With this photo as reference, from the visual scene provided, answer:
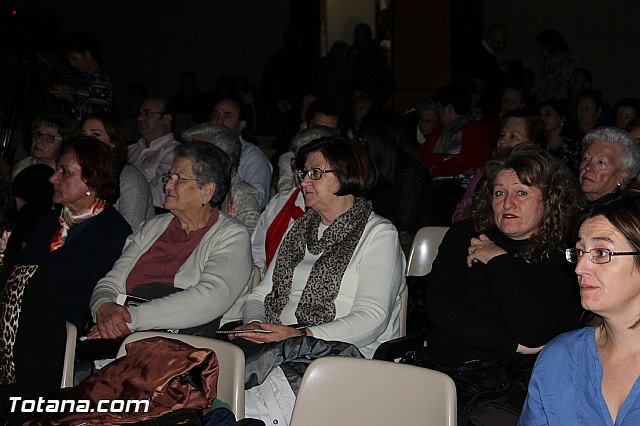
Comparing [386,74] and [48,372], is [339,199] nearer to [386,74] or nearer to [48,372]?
[48,372]

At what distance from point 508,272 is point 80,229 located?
6.16ft

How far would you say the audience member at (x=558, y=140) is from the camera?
16.9 ft

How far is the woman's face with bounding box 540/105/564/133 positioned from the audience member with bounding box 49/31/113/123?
304 cm

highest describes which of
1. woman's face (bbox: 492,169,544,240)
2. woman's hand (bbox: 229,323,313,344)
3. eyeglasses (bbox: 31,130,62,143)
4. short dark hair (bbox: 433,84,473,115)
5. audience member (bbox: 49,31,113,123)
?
audience member (bbox: 49,31,113,123)

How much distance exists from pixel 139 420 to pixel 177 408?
0.10m

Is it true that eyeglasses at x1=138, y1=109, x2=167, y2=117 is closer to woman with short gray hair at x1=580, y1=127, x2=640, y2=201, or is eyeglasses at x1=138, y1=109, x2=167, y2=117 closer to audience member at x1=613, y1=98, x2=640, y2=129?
woman with short gray hair at x1=580, y1=127, x2=640, y2=201

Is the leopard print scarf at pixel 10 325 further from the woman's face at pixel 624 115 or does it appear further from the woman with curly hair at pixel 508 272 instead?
the woman's face at pixel 624 115

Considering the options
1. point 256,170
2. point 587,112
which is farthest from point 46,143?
point 587,112

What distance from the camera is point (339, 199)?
11.2 ft

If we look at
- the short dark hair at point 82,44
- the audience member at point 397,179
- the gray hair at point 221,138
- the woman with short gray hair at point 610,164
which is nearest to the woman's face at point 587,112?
the audience member at point 397,179

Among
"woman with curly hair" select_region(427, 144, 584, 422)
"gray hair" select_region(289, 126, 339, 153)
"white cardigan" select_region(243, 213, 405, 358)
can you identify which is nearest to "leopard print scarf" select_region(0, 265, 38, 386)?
"white cardigan" select_region(243, 213, 405, 358)

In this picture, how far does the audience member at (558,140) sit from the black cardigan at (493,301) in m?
1.95

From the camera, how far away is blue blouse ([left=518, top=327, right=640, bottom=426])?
198 cm

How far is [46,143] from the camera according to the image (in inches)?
199
